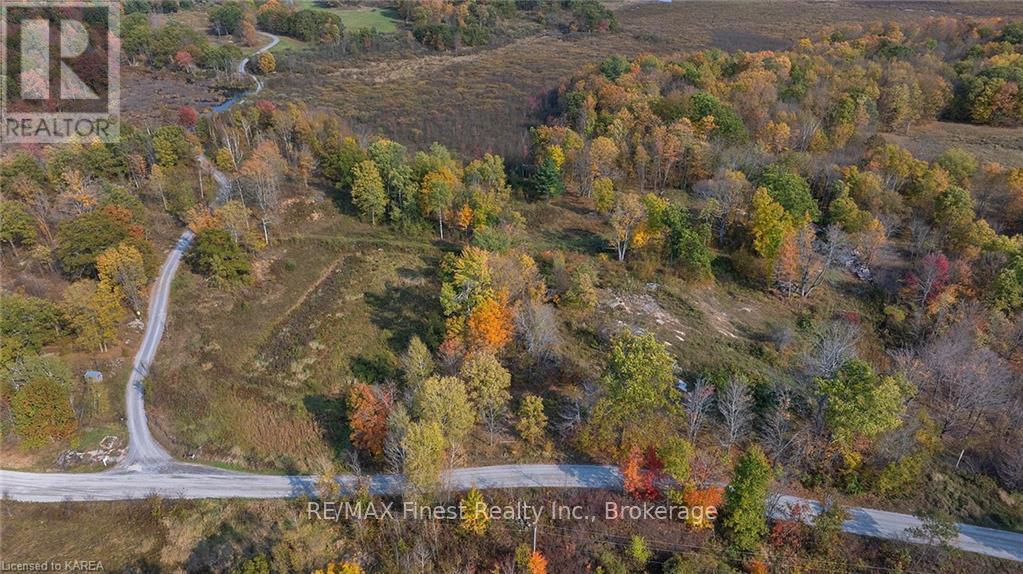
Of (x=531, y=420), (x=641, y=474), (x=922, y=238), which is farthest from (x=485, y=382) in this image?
(x=922, y=238)

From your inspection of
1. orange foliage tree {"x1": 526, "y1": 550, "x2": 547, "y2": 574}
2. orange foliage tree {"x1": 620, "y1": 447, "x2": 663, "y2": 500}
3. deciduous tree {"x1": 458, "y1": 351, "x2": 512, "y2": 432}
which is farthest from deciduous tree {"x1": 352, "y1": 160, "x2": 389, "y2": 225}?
orange foliage tree {"x1": 526, "y1": 550, "x2": 547, "y2": 574}

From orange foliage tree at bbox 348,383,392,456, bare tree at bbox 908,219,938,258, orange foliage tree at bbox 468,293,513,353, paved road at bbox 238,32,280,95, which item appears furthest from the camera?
paved road at bbox 238,32,280,95

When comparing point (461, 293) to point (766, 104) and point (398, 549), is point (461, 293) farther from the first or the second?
point (766, 104)

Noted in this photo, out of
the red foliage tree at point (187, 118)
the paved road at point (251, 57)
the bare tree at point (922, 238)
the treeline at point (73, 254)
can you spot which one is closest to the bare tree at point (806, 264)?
the bare tree at point (922, 238)

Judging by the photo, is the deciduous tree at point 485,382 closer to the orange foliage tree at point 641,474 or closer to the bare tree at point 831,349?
the orange foliage tree at point 641,474

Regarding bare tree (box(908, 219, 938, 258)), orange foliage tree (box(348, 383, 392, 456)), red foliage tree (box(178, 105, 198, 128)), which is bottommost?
orange foliage tree (box(348, 383, 392, 456))

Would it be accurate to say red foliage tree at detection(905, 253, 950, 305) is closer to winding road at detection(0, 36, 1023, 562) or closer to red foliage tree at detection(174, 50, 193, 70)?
winding road at detection(0, 36, 1023, 562)

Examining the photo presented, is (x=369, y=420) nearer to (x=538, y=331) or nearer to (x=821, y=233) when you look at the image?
(x=538, y=331)
